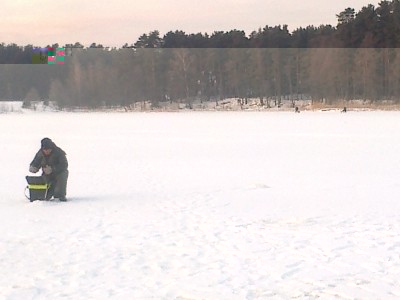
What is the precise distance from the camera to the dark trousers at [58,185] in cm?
1080

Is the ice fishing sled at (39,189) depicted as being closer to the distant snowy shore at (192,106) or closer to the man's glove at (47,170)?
the man's glove at (47,170)

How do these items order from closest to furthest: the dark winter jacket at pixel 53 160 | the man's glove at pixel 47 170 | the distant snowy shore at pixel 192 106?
the man's glove at pixel 47 170 < the dark winter jacket at pixel 53 160 < the distant snowy shore at pixel 192 106

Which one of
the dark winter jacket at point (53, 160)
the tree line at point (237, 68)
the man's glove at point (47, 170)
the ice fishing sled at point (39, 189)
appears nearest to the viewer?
the ice fishing sled at point (39, 189)

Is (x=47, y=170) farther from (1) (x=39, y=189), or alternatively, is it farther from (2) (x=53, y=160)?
(1) (x=39, y=189)

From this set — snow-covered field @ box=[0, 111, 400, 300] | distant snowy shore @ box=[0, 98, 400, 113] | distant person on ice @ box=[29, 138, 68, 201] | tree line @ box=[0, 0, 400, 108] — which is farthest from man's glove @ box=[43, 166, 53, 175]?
tree line @ box=[0, 0, 400, 108]

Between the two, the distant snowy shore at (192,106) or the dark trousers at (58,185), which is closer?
the dark trousers at (58,185)

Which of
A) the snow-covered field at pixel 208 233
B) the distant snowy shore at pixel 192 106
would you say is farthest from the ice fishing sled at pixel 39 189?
the distant snowy shore at pixel 192 106

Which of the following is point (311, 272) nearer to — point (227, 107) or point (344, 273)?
point (344, 273)

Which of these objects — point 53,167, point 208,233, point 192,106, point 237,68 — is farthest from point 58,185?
point 237,68

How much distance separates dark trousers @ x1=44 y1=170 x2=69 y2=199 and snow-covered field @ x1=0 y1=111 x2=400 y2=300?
13.7 inches

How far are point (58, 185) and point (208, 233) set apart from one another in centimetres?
381

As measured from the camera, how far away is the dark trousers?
35.4 ft

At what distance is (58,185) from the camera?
35.7 ft

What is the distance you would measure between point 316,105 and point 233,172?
54.8 m
